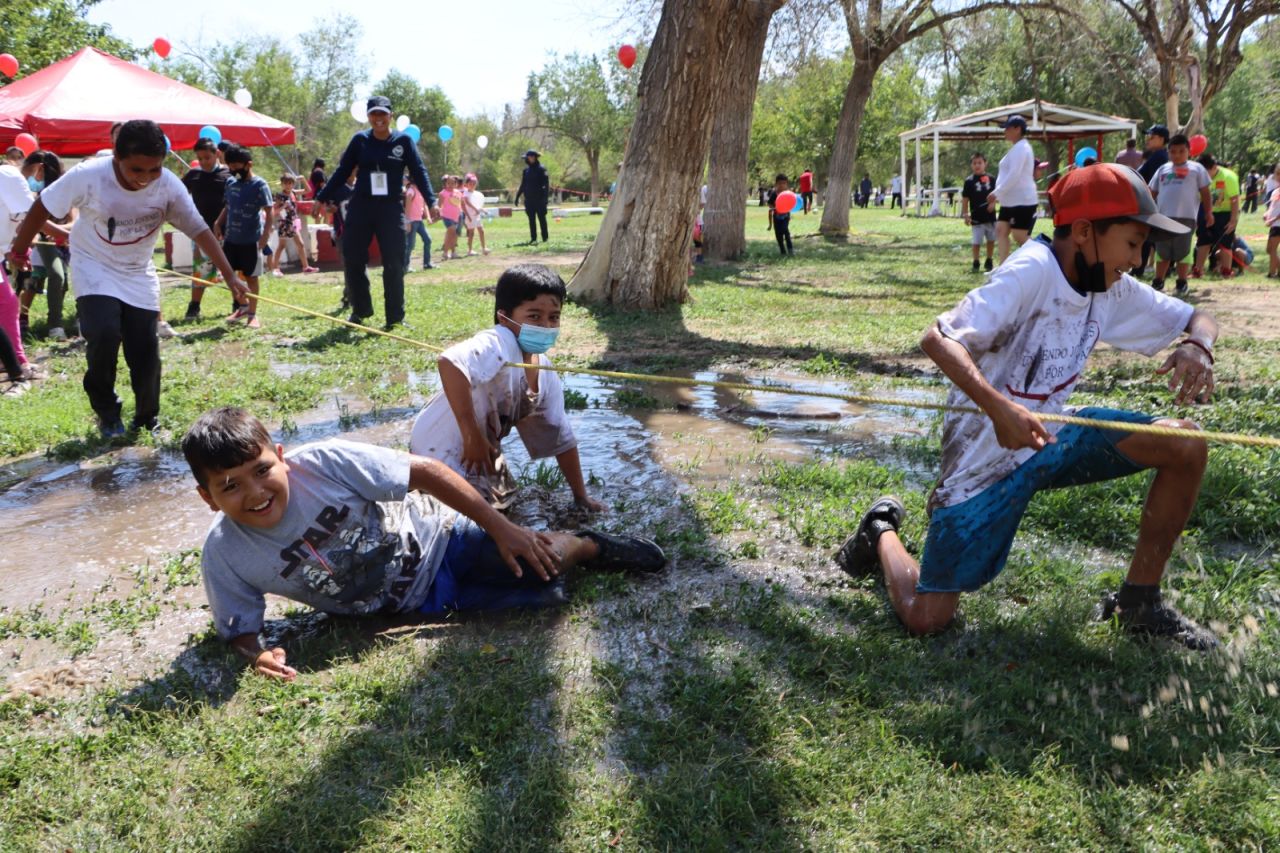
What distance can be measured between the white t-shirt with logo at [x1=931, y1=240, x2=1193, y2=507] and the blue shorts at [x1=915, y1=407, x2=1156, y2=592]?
0.05m

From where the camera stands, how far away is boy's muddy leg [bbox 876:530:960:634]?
3.36 metres

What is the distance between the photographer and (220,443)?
298cm

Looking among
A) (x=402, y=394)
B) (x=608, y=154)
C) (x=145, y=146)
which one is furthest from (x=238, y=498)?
(x=608, y=154)

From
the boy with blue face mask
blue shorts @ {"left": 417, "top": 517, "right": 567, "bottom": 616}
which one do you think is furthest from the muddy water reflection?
blue shorts @ {"left": 417, "top": 517, "right": 567, "bottom": 616}

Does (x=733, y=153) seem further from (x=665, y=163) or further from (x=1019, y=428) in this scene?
(x=1019, y=428)

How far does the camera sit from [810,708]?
2.90 meters

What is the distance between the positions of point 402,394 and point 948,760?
5.37 meters

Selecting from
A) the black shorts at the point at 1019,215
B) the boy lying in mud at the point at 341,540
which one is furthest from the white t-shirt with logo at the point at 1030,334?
the black shorts at the point at 1019,215

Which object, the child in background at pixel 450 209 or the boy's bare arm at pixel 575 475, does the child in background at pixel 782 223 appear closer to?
the child in background at pixel 450 209

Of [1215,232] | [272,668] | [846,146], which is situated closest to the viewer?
[272,668]

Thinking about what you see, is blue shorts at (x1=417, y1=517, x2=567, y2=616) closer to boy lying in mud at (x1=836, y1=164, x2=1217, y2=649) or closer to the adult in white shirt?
boy lying in mud at (x1=836, y1=164, x2=1217, y2=649)

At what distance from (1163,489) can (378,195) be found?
8246 mm

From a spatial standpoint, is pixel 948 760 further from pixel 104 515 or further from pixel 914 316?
pixel 914 316

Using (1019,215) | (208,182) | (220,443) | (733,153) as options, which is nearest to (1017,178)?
(1019,215)
